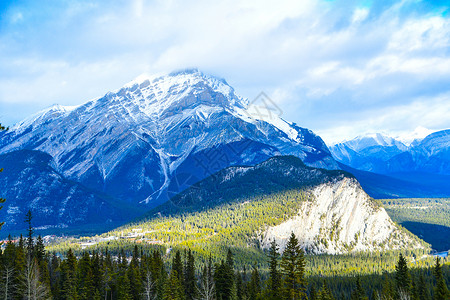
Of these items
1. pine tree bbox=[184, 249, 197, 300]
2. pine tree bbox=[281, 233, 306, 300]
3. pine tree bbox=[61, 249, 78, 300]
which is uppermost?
pine tree bbox=[281, 233, 306, 300]

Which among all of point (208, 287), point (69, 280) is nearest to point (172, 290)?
point (208, 287)

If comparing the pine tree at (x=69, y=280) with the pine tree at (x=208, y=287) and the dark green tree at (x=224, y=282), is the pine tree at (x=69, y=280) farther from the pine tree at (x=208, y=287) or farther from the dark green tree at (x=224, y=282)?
the dark green tree at (x=224, y=282)

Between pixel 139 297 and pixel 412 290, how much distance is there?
82484mm

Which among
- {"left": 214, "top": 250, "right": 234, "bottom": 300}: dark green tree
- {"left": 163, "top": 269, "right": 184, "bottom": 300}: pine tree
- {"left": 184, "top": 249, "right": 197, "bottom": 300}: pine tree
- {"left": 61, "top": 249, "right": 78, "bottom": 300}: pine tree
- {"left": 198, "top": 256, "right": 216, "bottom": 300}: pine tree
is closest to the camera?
{"left": 198, "top": 256, "right": 216, "bottom": 300}: pine tree

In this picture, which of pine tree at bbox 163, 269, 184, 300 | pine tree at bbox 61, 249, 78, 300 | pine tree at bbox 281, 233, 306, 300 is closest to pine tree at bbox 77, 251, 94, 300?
pine tree at bbox 61, 249, 78, 300

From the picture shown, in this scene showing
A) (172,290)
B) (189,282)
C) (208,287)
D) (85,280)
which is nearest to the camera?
(208,287)

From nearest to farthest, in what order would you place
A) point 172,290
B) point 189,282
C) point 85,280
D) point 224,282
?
point 172,290 → point 224,282 → point 85,280 → point 189,282

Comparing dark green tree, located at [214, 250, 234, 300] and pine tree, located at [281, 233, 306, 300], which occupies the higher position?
pine tree, located at [281, 233, 306, 300]

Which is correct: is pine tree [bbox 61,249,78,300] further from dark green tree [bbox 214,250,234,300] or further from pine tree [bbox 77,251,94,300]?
dark green tree [bbox 214,250,234,300]

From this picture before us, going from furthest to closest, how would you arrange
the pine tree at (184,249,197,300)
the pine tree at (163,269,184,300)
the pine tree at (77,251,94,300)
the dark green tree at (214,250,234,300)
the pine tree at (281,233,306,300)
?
the pine tree at (184,249,197,300)
the dark green tree at (214,250,234,300)
the pine tree at (77,251,94,300)
the pine tree at (163,269,184,300)
the pine tree at (281,233,306,300)

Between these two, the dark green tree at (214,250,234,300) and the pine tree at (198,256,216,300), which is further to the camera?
the dark green tree at (214,250,234,300)

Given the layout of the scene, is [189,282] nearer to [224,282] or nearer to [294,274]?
[224,282]

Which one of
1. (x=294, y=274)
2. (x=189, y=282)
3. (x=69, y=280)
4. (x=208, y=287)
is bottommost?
(x=189, y=282)

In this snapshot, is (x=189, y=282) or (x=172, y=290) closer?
(x=172, y=290)
